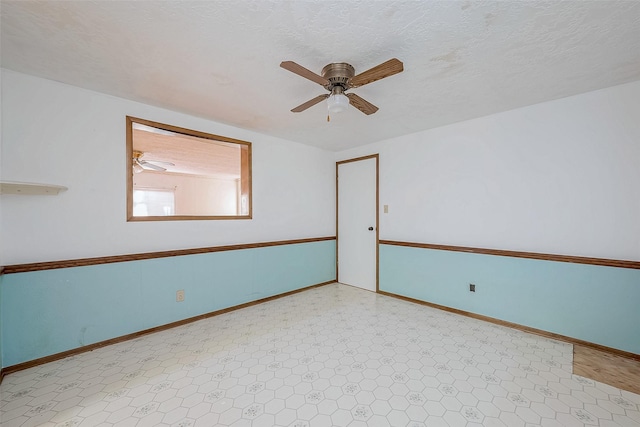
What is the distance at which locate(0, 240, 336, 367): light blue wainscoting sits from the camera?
207 cm

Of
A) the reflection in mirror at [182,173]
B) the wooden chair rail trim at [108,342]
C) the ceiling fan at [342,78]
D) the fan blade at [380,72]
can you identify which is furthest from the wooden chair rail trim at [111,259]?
the fan blade at [380,72]

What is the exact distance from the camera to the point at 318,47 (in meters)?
1.73

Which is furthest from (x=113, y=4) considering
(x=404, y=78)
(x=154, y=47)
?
(x=404, y=78)

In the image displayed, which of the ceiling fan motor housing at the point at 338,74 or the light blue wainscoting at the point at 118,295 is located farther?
the light blue wainscoting at the point at 118,295

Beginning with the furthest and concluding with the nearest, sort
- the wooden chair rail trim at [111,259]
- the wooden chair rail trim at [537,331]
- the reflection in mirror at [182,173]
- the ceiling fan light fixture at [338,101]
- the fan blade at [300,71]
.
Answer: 1. the reflection in mirror at [182,173]
2. the wooden chair rail trim at [537,331]
3. the wooden chair rail trim at [111,259]
4. the ceiling fan light fixture at [338,101]
5. the fan blade at [300,71]

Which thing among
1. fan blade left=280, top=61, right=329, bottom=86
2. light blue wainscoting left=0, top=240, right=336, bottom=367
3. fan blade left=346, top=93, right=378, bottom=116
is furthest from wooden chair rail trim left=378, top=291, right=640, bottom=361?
fan blade left=280, top=61, right=329, bottom=86

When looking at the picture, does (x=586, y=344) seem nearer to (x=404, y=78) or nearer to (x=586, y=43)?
(x=586, y=43)

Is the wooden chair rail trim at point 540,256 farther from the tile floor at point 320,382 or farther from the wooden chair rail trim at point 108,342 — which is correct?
the wooden chair rail trim at point 108,342

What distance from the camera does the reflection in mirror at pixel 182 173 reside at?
2.88m

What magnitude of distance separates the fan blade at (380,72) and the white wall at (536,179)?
197cm

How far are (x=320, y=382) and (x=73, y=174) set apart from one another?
A: 2.74m

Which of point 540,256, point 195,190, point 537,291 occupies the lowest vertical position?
point 537,291

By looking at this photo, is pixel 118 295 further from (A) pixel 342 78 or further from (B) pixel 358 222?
(B) pixel 358 222

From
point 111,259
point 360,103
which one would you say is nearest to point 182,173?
point 111,259
